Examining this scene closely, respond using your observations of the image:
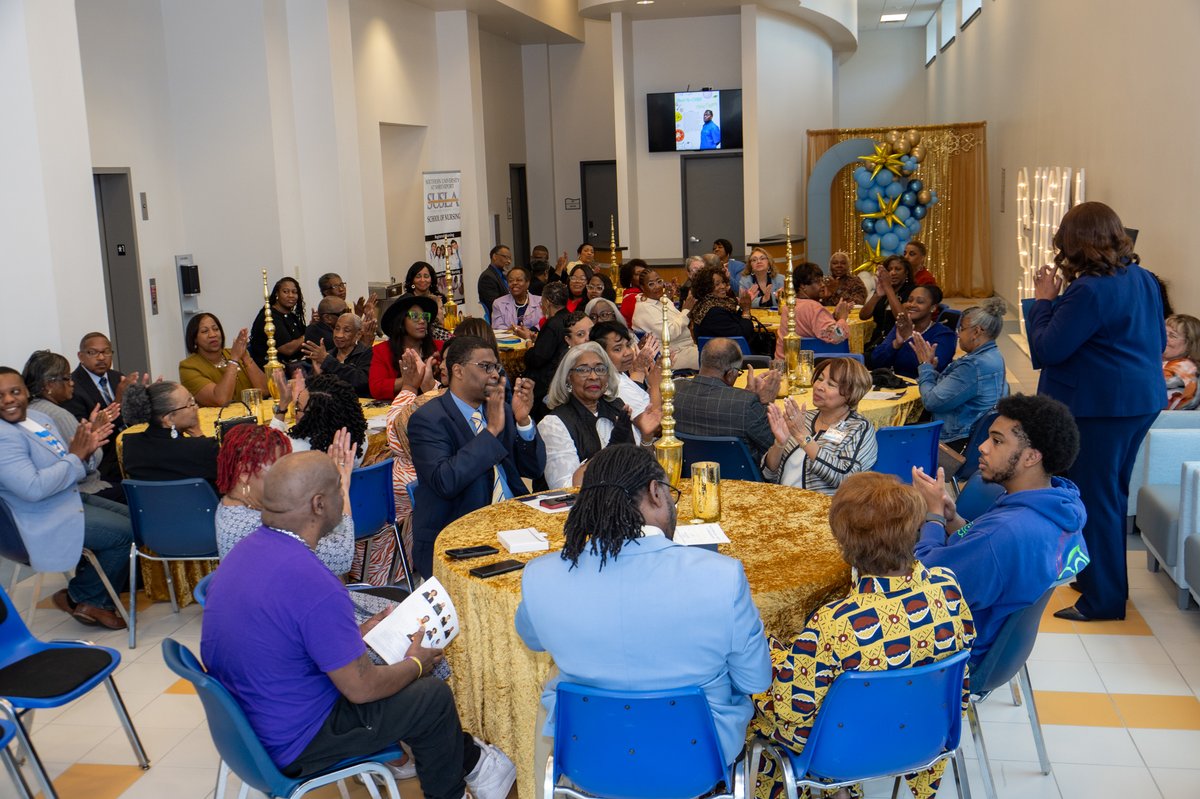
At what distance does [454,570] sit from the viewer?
3342mm

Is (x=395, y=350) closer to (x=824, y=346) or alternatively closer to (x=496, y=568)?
(x=824, y=346)

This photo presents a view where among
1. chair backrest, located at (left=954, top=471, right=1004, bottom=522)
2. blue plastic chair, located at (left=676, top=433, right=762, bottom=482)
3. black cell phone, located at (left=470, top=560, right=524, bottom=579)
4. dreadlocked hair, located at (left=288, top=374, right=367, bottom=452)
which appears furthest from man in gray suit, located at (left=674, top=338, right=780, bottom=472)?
black cell phone, located at (left=470, top=560, right=524, bottom=579)

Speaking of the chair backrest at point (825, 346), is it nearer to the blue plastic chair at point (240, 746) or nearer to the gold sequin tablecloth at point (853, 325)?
the gold sequin tablecloth at point (853, 325)

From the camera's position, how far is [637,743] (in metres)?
2.51

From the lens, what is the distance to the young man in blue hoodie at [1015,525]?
10.3ft

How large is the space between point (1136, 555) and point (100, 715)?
4861 mm

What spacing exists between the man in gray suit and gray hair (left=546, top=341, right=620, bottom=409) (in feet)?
1.46

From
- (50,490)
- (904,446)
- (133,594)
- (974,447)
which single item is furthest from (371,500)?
(974,447)

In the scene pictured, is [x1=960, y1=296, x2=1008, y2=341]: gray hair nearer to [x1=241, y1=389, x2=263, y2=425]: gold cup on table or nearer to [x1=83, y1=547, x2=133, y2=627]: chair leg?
[x1=241, y1=389, x2=263, y2=425]: gold cup on table

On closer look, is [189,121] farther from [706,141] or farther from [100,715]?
[706,141]

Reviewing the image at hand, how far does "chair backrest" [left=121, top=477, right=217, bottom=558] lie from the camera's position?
193 inches

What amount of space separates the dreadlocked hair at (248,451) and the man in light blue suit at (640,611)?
1499 millimetres

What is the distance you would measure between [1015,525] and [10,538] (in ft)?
13.3

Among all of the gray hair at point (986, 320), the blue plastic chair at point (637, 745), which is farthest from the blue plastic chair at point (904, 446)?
the blue plastic chair at point (637, 745)
